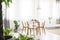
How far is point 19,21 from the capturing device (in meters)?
9.66

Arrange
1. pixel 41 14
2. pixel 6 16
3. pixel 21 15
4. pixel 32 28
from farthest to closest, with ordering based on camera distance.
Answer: pixel 41 14, pixel 21 15, pixel 6 16, pixel 32 28

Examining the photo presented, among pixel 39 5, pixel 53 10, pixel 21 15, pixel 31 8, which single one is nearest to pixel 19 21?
pixel 21 15

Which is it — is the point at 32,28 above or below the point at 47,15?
below

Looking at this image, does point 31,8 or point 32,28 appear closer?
point 32,28

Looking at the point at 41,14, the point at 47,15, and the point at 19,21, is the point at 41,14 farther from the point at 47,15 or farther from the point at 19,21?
the point at 19,21

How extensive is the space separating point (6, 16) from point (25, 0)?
188 cm

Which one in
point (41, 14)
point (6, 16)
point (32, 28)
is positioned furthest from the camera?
point (41, 14)

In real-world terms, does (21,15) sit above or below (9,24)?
above

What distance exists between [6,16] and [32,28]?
2224 millimetres

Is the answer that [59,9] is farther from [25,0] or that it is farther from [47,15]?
[25,0]

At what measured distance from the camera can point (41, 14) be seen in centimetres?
1043

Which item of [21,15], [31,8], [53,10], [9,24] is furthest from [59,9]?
[9,24]

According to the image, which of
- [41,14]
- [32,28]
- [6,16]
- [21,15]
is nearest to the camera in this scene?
[32,28]

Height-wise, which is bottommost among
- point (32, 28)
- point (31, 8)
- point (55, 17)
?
point (32, 28)
